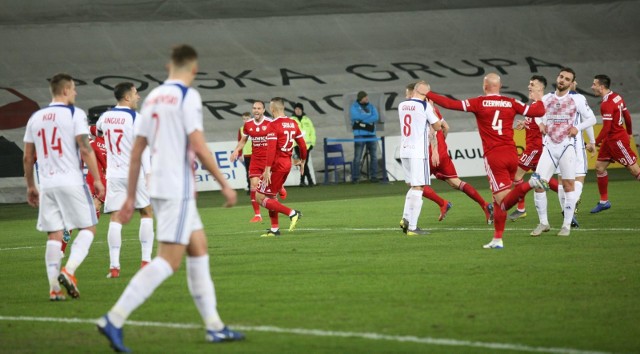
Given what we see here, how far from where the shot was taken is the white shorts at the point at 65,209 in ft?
34.9

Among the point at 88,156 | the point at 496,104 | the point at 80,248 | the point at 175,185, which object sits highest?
the point at 496,104

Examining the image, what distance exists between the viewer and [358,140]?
31.3 metres

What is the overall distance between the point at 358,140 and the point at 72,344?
23.5 metres

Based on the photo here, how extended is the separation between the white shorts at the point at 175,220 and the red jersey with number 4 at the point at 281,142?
9.14 m

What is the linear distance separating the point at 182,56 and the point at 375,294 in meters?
3.30

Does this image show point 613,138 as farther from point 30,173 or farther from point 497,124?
point 30,173

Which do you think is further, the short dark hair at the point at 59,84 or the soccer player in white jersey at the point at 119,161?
the soccer player in white jersey at the point at 119,161

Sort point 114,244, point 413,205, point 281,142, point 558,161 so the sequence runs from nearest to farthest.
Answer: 1. point 114,244
2. point 558,161
3. point 413,205
4. point 281,142

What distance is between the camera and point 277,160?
1744 cm

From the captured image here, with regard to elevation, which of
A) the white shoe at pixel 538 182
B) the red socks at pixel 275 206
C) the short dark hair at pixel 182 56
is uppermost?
the short dark hair at pixel 182 56

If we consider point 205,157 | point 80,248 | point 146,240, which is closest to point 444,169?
point 146,240

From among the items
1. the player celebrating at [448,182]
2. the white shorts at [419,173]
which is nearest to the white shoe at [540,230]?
the white shorts at [419,173]

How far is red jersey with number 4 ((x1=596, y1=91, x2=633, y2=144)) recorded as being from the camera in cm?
1934

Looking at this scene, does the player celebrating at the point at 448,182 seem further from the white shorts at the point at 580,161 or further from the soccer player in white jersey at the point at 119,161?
the soccer player in white jersey at the point at 119,161
